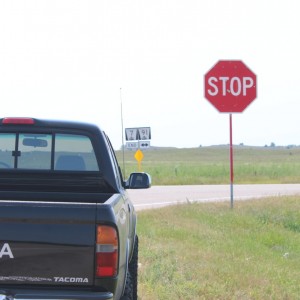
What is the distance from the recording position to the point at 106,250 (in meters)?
4.57

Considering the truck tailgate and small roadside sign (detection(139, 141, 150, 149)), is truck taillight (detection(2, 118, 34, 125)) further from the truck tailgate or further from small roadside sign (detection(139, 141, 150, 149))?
small roadside sign (detection(139, 141, 150, 149))

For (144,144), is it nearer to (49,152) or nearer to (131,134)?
(131,134)

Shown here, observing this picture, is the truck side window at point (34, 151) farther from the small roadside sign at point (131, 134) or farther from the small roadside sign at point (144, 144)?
the small roadside sign at point (144, 144)

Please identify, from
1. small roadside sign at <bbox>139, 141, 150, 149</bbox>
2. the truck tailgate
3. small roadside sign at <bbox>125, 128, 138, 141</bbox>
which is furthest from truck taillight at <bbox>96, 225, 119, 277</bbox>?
small roadside sign at <bbox>139, 141, 150, 149</bbox>

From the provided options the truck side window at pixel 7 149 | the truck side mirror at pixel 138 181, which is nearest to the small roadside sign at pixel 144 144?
the truck side mirror at pixel 138 181

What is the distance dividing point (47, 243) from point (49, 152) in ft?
6.73

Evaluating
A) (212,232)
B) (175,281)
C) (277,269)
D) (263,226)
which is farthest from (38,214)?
(263,226)

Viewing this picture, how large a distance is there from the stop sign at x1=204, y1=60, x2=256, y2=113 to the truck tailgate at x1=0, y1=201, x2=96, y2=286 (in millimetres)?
12065

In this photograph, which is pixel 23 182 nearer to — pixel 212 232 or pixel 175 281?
pixel 175 281

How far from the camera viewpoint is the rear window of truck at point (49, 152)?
6.44m

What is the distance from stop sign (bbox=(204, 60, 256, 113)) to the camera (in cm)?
1636

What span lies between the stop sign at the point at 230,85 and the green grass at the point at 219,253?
238 cm

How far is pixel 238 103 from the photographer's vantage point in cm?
1638

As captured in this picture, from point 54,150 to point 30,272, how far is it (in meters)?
2.05
